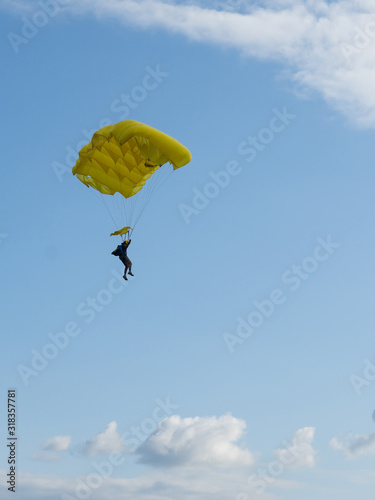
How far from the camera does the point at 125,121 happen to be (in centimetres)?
3709

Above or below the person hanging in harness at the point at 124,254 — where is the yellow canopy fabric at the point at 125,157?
above

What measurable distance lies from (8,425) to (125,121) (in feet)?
45.8

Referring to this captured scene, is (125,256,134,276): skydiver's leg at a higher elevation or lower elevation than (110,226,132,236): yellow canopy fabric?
lower

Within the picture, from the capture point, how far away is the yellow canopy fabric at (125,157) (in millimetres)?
36188

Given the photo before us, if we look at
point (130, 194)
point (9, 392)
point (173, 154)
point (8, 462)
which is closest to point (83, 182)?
point (130, 194)

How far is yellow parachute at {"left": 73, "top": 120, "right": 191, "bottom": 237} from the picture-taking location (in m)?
36.2

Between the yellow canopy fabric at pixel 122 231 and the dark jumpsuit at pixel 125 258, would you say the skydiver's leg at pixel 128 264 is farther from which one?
the yellow canopy fabric at pixel 122 231

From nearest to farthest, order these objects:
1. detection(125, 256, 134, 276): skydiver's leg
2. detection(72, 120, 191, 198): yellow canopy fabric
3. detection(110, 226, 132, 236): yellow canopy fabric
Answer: detection(72, 120, 191, 198): yellow canopy fabric → detection(125, 256, 134, 276): skydiver's leg → detection(110, 226, 132, 236): yellow canopy fabric

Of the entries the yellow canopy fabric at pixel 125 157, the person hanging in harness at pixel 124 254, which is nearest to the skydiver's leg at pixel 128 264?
the person hanging in harness at pixel 124 254

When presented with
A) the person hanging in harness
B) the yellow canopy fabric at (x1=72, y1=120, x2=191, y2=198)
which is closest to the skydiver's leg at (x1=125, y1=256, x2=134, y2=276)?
the person hanging in harness

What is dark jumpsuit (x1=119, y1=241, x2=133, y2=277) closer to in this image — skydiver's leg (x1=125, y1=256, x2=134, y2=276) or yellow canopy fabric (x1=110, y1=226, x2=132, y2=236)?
skydiver's leg (x1=125, y1=256, x2=134, y2=276)

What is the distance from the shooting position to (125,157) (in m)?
38.9

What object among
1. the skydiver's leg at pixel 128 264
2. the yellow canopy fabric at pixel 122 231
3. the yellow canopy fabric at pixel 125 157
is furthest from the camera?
the yellow canopy fabric at pixel 122 231

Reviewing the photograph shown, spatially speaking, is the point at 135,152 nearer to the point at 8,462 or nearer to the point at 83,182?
the point at 83,182
